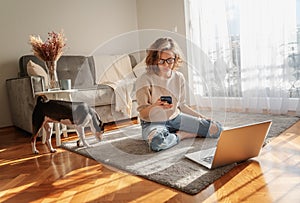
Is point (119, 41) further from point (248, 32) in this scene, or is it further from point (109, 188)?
point (109, 188)

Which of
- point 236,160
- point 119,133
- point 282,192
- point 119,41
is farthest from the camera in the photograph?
point 119,41

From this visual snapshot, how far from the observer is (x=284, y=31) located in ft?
7.58

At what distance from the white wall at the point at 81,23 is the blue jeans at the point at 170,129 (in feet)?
3.40

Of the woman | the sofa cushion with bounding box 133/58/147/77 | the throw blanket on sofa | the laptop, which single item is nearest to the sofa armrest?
the throw blanket on sofa

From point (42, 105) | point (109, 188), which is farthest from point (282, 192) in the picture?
point (42, 105)

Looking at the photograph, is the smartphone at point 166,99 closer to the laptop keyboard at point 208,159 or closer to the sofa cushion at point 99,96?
the laptop keyboard at point 208,159

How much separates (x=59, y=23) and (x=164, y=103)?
6.84ft

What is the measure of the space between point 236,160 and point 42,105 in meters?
1.17

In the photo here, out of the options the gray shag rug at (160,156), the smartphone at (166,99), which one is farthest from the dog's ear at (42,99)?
the smartphone at (166,99)

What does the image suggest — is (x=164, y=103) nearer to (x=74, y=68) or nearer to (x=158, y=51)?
(x=158, y=51)

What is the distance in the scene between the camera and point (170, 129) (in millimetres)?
1737

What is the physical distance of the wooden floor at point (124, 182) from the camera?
1004 mm

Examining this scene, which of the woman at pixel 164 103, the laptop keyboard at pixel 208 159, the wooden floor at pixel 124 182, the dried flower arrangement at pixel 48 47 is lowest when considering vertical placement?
the wooden floor at pixel 124 182

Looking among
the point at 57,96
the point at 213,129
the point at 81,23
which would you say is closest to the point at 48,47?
the point at 57,96
